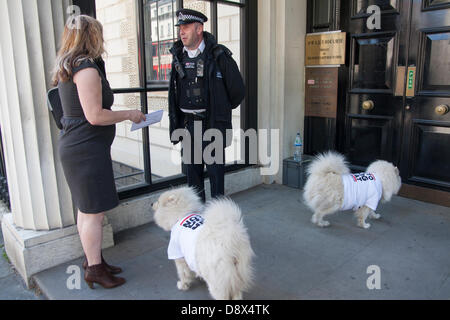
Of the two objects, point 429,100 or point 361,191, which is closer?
point 361,191

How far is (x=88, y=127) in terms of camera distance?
2.64 m

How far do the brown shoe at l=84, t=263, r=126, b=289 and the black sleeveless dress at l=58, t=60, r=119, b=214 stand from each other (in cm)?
51

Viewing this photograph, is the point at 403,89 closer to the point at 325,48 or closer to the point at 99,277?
the point at 325,48

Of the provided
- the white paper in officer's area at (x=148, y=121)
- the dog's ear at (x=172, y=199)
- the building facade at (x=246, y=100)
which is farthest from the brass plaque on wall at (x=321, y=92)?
the dog's ear at (x=172, y=199)

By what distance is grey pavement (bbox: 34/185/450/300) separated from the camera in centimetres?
286

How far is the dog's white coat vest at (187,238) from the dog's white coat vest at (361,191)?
71.1 inches

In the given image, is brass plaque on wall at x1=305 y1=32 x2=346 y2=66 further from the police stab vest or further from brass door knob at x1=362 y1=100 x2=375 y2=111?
the police stab vest

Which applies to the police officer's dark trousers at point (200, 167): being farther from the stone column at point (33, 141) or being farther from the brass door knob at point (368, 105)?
the brass door knob at point (368, 105)

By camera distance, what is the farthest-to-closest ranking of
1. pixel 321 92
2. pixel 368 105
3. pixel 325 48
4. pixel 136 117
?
pixel 321 92 < pixel 325 48 < pixel 368 105 < pixel 136 117

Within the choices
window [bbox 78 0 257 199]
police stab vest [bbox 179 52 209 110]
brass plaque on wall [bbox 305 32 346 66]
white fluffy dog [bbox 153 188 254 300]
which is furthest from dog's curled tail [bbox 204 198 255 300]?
brass plaque on wall [bbox 305 32 346 66]

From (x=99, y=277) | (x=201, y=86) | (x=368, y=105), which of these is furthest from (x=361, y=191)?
(x=99, y=277)

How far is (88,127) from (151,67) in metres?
1.99
